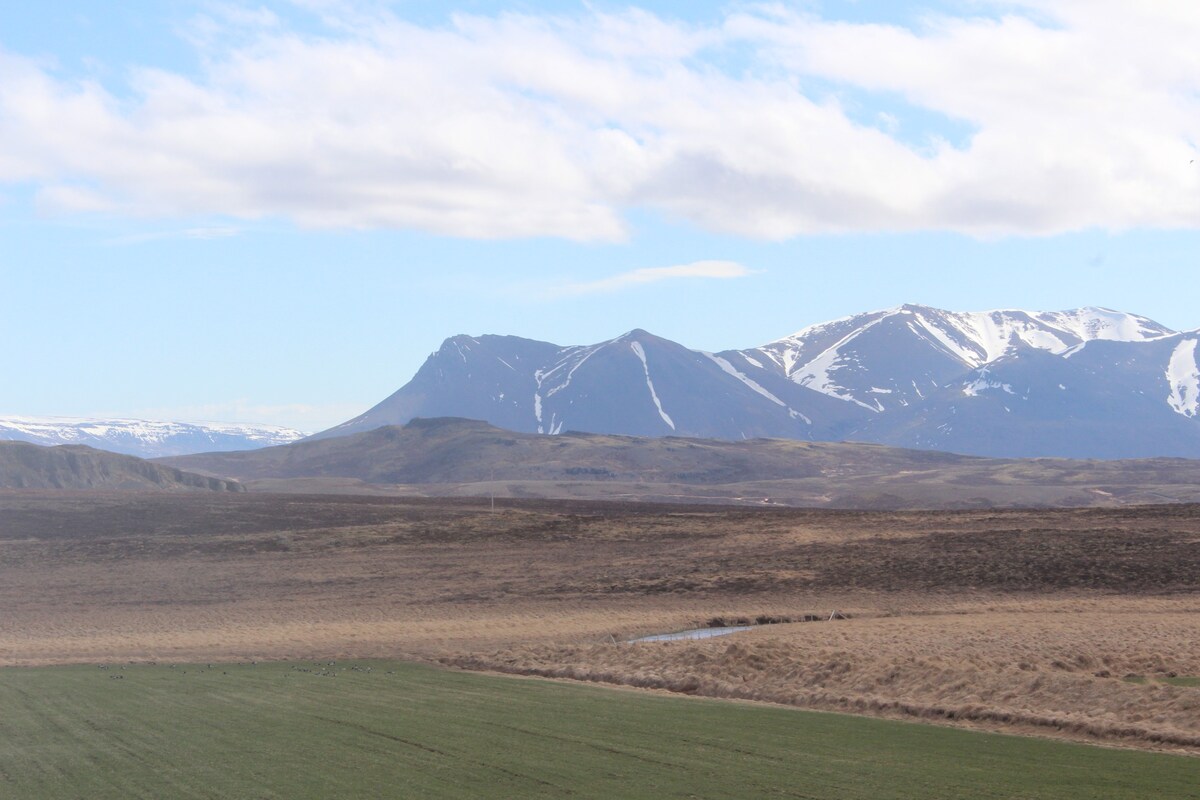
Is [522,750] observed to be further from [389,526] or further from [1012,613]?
[389,526]

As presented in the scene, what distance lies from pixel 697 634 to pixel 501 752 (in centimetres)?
2053

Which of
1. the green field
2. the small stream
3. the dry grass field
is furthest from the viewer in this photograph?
the small stream

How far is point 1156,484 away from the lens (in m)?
178

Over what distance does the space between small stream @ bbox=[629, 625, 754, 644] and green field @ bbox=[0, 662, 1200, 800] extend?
37.7 ft

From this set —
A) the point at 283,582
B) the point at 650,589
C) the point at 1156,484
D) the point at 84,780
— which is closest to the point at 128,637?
the point at 283,582

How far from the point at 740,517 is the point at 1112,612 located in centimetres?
3705

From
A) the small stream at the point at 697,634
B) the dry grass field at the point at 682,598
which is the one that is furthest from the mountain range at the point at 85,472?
the small stream at the point at 697,634

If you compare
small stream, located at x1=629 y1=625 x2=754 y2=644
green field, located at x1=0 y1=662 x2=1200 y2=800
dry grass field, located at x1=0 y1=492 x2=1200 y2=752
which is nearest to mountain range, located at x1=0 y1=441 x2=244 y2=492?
dry grass field, located at x1=0 y1=492 x2=1200 y2=752

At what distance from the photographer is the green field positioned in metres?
15.7

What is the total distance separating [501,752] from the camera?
60.0 feet

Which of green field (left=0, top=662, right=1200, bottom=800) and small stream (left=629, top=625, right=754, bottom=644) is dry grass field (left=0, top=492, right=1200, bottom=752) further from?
green field (left=0, top=662, right=1200, bottom=800)

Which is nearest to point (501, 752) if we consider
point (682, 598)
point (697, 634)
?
point (697, 634)

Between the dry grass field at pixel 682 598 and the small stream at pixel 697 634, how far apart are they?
0.89 meters

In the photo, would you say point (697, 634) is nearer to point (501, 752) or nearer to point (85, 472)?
point (501, 752)
